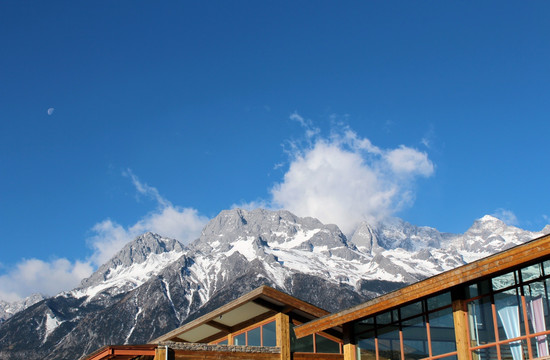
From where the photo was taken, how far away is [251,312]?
29.6m

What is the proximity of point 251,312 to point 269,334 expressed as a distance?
148 centimetres

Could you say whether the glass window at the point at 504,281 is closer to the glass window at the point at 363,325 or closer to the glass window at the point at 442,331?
the glass window at the point at 442,331

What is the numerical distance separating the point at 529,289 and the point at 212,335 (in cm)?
1914

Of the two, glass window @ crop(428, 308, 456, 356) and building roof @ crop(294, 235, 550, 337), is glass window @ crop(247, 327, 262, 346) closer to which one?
building roof @ crop(294, 235, 550, 337)

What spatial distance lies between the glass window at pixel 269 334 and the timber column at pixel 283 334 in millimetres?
343

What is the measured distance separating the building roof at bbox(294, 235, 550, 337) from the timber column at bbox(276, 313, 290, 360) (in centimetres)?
431

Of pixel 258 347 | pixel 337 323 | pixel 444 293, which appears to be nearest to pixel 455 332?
pixel 444 293

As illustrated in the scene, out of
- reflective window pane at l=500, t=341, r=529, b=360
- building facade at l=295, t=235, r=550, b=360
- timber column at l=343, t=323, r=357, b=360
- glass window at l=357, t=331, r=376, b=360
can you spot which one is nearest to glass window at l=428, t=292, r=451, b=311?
building facade at l=295, t=235, r=550, b=360

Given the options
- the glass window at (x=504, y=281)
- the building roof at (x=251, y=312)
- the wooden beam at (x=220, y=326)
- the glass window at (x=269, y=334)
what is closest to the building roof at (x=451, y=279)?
the glass window at (x=504, y=281)

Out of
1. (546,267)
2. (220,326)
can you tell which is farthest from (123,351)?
(546,267)

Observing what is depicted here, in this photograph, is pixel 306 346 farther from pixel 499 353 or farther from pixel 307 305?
pixel 499 353

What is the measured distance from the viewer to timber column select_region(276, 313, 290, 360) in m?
27.6

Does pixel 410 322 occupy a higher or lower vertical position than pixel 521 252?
lower

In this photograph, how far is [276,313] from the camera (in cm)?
2873
